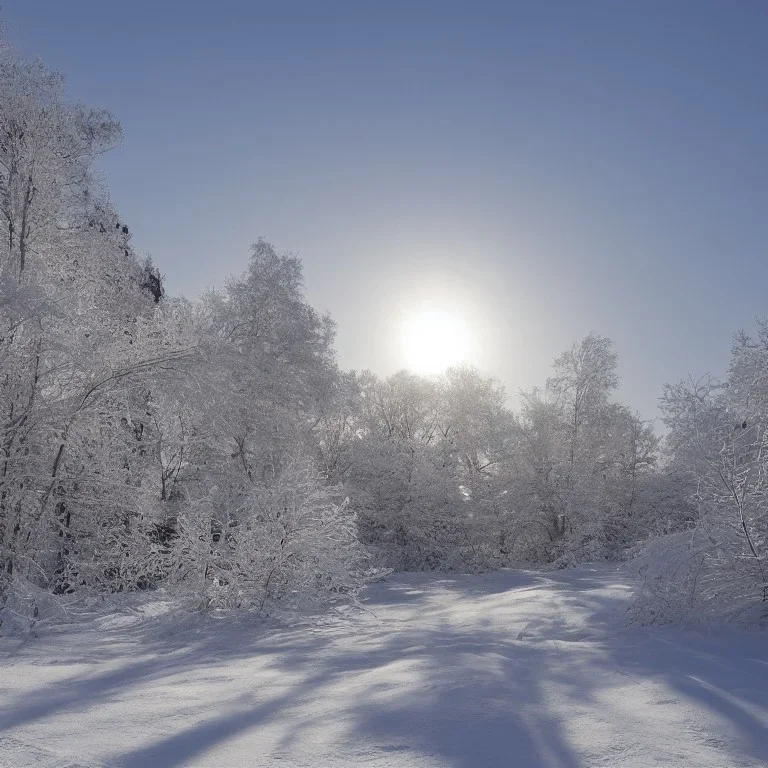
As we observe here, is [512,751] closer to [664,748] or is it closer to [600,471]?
Answer: [664,748]

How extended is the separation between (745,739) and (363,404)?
2131cm

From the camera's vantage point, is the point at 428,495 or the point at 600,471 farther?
the point at 600,471

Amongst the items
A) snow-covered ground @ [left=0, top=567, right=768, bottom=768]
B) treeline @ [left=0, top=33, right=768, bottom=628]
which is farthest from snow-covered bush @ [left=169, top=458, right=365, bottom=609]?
snow-covered ground @ [left=0, top=567, right=768, bottom=768]

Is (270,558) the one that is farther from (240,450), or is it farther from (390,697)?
(240,450)

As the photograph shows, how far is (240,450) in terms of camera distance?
564 inches

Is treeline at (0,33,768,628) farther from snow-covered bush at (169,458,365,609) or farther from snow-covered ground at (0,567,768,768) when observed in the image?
snow-covered ground at (0,567,768,768)

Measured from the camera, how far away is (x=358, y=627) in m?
6.87

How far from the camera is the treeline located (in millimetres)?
7383

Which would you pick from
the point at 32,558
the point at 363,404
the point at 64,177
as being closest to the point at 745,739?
the point at 32,558

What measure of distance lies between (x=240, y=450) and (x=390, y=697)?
11.4m

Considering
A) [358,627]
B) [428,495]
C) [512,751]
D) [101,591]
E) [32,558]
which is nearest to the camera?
[512,751]

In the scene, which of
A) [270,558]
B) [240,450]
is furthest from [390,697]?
[240,450]

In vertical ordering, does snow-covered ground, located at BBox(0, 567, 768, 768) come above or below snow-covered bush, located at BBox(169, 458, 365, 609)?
below

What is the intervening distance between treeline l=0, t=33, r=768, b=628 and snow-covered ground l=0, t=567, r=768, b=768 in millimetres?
1401
